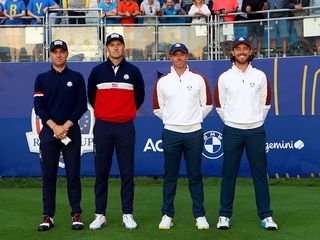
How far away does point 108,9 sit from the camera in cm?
1382

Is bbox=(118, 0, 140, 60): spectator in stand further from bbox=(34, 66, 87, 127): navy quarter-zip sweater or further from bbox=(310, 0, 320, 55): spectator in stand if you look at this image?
bbox=(34, 66, 87, 127): navy quarter-zip sweater

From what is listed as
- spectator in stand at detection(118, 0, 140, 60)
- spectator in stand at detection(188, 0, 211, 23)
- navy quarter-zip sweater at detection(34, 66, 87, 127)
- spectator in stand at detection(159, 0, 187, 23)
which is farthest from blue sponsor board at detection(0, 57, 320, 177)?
navy quarter-zip sweater at detection(34, 66, 87, 127)

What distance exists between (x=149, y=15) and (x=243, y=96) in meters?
6.34

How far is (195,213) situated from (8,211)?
277 cm

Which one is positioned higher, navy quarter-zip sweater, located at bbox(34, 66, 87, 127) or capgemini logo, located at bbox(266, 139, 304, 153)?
navy quarter-zip sweater, located at bbox(34, 66, 87, 127)

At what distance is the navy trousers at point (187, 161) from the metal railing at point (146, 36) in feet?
17.0

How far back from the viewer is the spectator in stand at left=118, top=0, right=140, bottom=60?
13000 millimetres

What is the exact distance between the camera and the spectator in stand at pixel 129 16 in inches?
512

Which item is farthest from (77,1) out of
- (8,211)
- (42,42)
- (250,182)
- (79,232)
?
(79,232)

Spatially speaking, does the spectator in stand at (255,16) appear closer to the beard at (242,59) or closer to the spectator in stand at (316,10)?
the spectator in stand at (316,10)

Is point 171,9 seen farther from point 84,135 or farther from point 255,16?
point 84,135

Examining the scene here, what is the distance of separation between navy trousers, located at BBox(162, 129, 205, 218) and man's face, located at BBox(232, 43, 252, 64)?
0.92m

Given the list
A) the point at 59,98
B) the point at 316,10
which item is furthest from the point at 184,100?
the point at 316,10

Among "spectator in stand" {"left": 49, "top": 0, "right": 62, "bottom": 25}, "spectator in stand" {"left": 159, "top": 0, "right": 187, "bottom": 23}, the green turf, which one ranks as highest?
"spectator in stand" {"left": 159, "top": 0, "right": 187, "bottom": 23}
